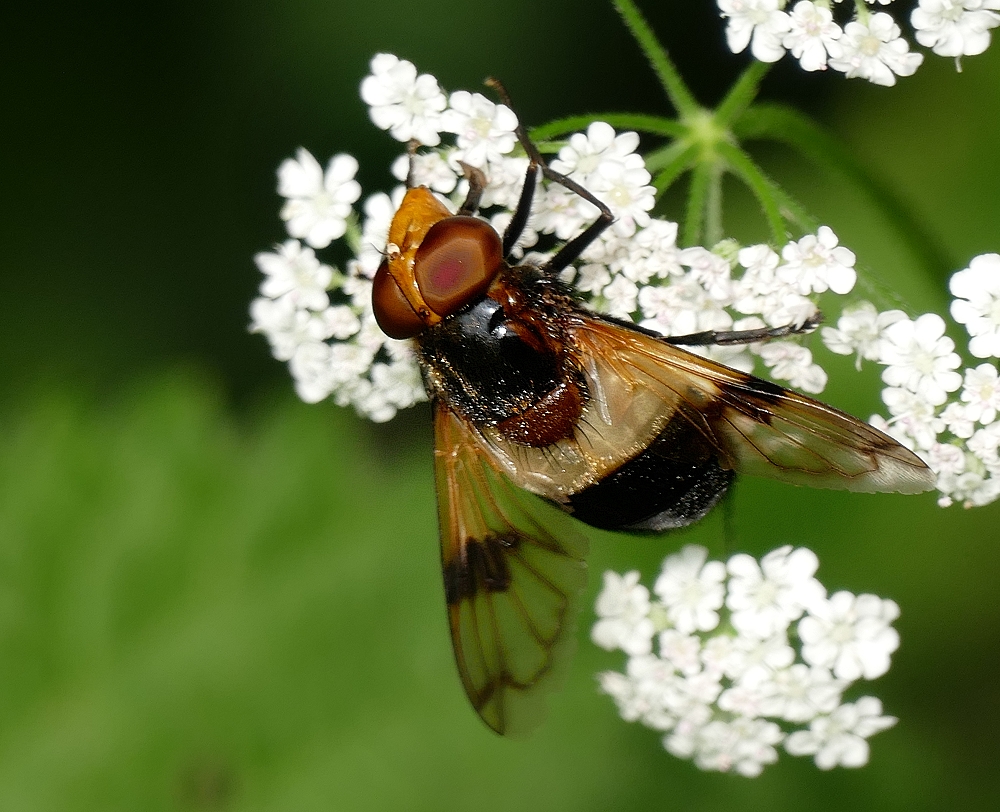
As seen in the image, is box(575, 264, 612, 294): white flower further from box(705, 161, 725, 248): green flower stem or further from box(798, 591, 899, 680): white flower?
box(798, 591, 899, 680): white flower

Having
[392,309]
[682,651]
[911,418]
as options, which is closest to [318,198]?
[392,309]

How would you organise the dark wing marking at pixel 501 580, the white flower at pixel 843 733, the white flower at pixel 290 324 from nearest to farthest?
the dark wing marking at pixel 501 580
the white flower at pixel 843 733
the white flower at pixel 290 324

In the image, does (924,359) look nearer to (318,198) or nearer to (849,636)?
(849,636)

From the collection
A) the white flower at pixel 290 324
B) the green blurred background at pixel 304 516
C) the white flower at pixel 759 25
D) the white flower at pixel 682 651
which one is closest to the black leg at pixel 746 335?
the white flower at pixel 759 25

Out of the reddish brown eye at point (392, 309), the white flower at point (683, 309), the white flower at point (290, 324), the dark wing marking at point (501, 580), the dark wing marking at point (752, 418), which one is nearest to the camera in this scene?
the dark wing marking at point (752, 418)

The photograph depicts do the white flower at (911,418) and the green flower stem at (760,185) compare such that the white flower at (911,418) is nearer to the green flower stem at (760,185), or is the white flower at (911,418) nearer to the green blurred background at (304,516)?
the green flower stem at (760,185)

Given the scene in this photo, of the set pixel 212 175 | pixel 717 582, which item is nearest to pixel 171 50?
pixel 212 175
